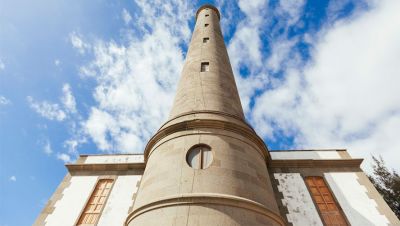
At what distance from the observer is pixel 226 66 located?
12836 mm

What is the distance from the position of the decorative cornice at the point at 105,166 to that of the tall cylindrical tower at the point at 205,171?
2476mm

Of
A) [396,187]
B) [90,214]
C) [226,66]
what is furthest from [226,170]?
[396,187]

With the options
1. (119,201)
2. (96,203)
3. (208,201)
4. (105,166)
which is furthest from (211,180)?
(105,166)

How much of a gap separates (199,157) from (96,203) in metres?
5.89

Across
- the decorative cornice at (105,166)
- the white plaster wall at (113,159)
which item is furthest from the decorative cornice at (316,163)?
the white plaster wall at (113,159)

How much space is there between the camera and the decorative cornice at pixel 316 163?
10492mm

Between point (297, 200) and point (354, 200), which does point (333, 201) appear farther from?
point (297, 200)

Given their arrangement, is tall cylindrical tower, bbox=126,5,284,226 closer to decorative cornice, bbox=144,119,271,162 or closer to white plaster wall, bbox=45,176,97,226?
decorative cornice, bbox=144,119,271,162

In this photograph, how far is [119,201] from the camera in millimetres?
9930

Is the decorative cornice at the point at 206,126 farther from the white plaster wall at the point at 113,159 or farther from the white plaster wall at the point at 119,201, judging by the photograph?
the white plaster wall at the point at 113,159

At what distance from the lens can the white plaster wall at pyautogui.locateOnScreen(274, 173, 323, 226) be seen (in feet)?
28.2

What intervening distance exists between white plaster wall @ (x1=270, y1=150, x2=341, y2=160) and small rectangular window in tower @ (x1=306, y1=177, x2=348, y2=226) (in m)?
1.20

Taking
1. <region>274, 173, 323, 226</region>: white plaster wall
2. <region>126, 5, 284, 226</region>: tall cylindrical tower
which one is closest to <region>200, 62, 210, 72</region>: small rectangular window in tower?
<region>126, 5, 284, 226</region>: tall cylindrical tower

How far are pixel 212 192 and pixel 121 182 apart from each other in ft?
20.5
